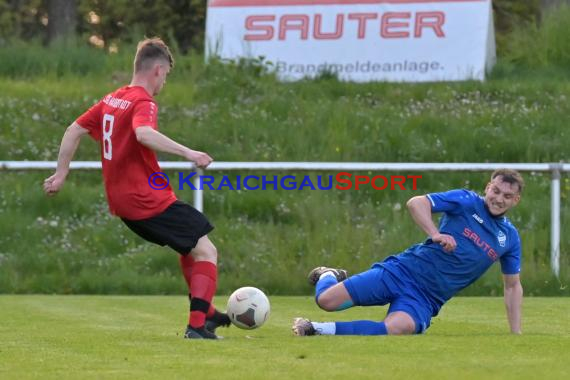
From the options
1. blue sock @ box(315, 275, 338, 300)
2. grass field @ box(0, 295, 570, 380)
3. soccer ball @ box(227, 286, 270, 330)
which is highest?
blue sock @ box(315, 275, 338, 300)

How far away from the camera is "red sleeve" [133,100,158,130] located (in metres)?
8.45

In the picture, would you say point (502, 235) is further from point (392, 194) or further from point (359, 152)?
point (359, 152)

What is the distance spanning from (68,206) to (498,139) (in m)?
6.34

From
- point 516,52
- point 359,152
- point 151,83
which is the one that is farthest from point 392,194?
point 151,83

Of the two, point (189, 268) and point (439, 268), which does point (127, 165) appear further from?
point (439, 268)

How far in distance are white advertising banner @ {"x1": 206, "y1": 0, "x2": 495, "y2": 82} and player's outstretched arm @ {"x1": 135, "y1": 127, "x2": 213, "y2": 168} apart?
43.1 ft

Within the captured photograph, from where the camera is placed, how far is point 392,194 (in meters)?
18.2

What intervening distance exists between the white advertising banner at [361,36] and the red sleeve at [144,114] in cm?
1293

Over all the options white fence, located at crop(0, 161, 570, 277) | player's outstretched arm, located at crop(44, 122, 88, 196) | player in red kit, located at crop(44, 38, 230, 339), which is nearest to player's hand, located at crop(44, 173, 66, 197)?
player's outstretched arm, located at crop(44, 122, 88, 196)

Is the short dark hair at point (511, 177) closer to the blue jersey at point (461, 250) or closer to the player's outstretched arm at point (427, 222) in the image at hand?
the blue jersey at point (461, 250)

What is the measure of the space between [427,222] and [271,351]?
167 centimetres

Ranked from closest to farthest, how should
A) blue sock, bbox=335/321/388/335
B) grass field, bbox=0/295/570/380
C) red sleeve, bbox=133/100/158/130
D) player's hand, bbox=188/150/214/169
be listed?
grass field, bbox=0/295/570/380, player's hand, bbox=188/150/214/169, red sleeve, bbox=133/100/158/130, blue sock, bbox=335/321/388/335

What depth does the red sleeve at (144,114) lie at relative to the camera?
845cm

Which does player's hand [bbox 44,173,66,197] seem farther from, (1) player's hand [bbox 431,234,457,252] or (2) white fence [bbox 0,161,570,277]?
(2) white fence [bbox 0,161,570,277]
